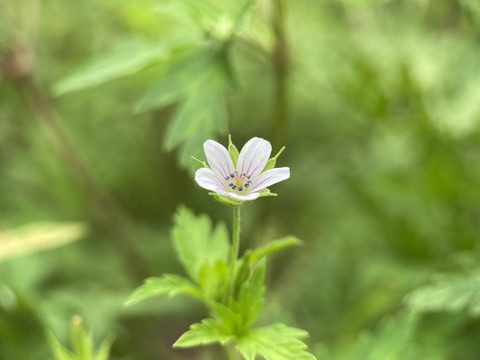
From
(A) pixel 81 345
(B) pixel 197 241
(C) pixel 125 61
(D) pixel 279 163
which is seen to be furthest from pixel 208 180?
(D) pixel 279 163

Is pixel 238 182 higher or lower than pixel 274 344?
higher

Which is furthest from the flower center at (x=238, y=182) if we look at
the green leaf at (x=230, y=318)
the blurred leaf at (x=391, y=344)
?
the blurred leaf at (x=391, y=344)

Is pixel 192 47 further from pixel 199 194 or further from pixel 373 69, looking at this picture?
pixel 199 194

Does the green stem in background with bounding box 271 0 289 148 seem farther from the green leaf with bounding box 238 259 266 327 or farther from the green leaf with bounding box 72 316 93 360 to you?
the green leaf with bounding box 72 316 93 360

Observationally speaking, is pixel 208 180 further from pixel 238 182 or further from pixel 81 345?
pixel 81 345

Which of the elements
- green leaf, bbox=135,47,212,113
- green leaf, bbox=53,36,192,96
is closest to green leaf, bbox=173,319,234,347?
green leaf, bbox=135,47,212,113

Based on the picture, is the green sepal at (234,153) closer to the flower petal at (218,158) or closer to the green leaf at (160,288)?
the flower petal at (218,158)
